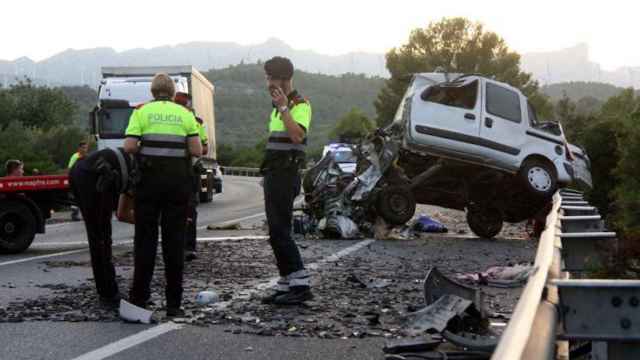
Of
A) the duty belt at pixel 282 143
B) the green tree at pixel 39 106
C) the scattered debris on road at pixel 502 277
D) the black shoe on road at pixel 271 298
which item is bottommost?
the scattered debris on road at pixel 502 277

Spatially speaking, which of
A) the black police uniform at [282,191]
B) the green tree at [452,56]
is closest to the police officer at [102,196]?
the black police uniform at [282,191]

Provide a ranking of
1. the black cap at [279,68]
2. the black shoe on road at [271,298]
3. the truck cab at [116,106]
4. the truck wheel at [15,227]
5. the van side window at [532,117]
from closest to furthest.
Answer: the black shoe on road at [271,298] → the black cap at [279,68] → the truck wheel at [15,227] → the van side window at [532,117] → the truck cab at [116,106]

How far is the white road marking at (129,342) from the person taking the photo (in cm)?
486

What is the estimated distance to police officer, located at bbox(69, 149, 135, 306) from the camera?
6.44 metres

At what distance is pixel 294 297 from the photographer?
652cm

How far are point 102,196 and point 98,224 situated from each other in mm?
216

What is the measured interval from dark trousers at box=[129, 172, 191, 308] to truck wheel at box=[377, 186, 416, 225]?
7.02 m

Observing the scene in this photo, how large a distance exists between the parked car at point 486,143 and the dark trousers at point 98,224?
270 inches

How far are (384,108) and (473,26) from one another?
7.93 m

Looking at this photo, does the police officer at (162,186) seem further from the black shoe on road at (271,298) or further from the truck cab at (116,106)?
the truck cab at (116,106)

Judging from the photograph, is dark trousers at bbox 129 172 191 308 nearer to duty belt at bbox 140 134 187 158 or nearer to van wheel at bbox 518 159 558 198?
duty belt at bbox 140 134 187 158

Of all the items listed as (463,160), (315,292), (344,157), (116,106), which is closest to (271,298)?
(315,292)

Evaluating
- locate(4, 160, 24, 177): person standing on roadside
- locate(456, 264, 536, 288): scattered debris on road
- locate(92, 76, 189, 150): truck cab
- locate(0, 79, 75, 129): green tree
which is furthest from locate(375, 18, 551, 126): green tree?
locate(456, 264, 536, 288): scattered debris on road

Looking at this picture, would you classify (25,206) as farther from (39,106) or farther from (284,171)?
(39,106)
